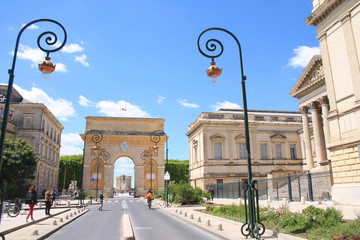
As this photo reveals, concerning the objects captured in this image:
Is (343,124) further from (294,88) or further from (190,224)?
Answer: (294,88)

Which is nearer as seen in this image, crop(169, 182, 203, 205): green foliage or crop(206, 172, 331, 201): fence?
crop(206, 172, 331, 201): fence

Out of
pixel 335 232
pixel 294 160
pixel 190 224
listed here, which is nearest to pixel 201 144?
pixel 294 160

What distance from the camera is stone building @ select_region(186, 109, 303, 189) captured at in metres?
46.7

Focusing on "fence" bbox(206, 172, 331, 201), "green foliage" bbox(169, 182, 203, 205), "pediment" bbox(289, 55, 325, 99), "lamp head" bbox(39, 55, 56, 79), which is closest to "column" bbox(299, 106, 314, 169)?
"pediment" bbox(289, 55, 325, 99)

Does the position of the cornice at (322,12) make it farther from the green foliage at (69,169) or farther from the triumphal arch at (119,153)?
the green foliage at (69,169)

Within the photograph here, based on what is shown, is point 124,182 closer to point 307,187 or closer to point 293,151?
point 293,151

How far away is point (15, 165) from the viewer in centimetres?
3509

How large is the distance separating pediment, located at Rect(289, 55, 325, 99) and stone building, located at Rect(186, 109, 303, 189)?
51.3 ft

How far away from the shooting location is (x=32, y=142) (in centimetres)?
4438

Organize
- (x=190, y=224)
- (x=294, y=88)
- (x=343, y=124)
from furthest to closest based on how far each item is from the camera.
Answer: (x=294, y=88)
(x=343, y=124)
(x=190, y=224)

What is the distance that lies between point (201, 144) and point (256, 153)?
9069 millimetres

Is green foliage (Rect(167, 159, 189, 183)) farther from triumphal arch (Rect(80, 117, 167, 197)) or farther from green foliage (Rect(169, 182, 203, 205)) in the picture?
green foliage (Rect(169, 182, 203, 205))

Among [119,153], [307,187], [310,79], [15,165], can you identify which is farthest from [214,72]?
[119,153]

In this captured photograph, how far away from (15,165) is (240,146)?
31.9m
